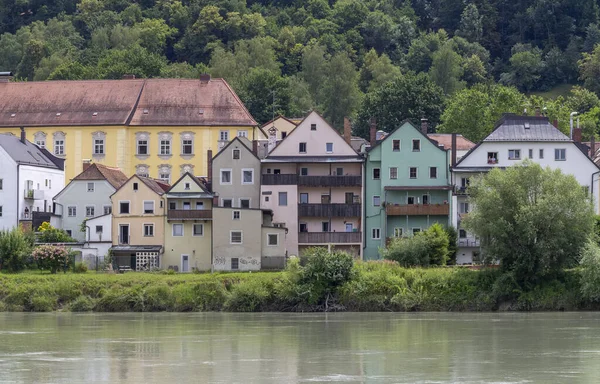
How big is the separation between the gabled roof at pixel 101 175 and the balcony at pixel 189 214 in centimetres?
618

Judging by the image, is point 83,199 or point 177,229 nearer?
point 177,229

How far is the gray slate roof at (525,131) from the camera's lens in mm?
97188

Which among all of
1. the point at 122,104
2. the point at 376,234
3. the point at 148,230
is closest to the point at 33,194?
the point at 148,230

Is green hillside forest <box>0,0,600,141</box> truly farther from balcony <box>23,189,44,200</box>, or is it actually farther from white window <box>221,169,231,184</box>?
balcony <box>23,189,44,200</box>

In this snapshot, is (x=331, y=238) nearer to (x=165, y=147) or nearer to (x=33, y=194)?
(x=33, y=194)

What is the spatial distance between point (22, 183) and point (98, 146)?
535 inches

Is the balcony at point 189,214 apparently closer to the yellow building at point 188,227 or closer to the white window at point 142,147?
the yellow building at point 188,227

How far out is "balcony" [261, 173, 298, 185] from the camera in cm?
9819

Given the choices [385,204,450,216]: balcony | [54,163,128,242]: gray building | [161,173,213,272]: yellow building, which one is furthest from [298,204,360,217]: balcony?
[54,163,128,242]: gray building

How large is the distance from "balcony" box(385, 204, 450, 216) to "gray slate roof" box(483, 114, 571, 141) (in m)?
5.27

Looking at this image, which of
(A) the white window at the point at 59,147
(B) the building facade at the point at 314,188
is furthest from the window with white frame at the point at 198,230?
(A) the white window at the point at 59,147

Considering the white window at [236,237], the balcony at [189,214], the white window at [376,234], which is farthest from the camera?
the white window at [376,234]

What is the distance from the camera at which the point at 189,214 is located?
95.8 meters

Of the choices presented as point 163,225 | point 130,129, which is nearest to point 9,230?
point 163,225
